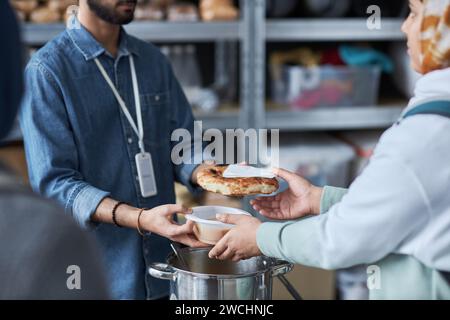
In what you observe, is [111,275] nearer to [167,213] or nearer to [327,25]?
[167,213]

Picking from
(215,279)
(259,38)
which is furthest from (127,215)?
(259,38)

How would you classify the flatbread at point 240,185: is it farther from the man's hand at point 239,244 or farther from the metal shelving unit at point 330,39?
the metal shelving unit at point 330,39

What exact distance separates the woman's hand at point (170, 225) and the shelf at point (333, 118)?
1.41 meters

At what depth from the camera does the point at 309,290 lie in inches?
110

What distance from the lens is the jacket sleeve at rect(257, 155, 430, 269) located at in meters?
1.01

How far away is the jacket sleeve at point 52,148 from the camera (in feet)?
4.82

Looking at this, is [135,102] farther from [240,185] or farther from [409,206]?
[409,206]

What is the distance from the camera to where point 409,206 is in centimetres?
101

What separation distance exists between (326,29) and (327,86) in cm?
24

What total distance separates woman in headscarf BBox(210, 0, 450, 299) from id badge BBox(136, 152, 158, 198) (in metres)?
0.55

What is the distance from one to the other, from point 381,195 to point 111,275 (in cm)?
83

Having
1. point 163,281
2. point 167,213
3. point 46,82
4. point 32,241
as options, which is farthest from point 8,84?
point 163,281

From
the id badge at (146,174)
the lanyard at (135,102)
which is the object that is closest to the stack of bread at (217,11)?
the lanyard at (135,102)

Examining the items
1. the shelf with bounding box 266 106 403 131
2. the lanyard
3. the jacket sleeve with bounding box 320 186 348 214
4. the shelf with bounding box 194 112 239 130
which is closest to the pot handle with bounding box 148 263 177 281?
the jacket sleeve with bounding box 320 186 348 214
